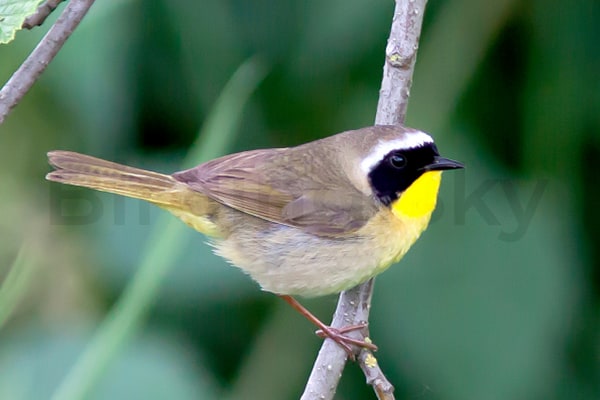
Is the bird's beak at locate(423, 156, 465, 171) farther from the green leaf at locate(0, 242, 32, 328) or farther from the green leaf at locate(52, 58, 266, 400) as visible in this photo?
the green leaf at locate(0, 242, 32, 328)

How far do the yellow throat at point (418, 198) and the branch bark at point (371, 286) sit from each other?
0.67 feet

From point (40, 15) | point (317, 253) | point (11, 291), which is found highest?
point (40, 15)

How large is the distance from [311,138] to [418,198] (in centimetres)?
85

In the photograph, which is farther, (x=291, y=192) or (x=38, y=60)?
(x=291, y=192)

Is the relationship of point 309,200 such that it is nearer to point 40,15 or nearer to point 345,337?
point 345,337

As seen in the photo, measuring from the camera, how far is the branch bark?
2484mm

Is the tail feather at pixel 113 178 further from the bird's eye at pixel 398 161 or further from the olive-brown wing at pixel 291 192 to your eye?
the bird's eye at pixel 398 161

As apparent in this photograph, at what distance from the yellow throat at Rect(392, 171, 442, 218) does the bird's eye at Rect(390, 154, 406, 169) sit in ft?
0.25

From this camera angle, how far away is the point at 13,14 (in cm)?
177

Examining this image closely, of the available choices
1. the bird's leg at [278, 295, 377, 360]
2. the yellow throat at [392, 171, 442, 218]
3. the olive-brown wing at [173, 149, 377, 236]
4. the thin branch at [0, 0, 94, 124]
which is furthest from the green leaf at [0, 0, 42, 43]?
the yellow throat at [392, 171, 442, 218]

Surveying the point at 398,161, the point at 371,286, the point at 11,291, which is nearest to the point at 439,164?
the point at 398,161

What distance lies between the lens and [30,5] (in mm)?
1775

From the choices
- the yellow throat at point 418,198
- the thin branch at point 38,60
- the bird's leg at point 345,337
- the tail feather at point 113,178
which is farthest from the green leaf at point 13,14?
the yellow throat at point 418,198

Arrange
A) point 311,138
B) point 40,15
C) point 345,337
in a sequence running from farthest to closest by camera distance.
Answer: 1. point 311,138
2. point 345,337
3. point 40,15
